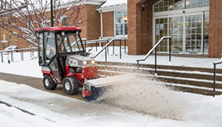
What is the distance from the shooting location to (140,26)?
13414 millimetres

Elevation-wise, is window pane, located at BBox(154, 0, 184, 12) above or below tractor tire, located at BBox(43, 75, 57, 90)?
above

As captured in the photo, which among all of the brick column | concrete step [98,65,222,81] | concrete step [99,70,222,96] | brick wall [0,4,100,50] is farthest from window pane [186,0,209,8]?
brick wall [0,4,100,50]

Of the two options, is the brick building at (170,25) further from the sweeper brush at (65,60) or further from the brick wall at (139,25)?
the sweeper brush at (65,60)

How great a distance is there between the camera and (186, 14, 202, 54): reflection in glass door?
1244cm

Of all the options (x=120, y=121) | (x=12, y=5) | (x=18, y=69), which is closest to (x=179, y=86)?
(x=120, y=121)

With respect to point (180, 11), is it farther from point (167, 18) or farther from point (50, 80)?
point (50, 80)

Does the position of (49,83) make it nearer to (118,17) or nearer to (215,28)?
(215,28)

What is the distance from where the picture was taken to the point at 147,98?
6949mm

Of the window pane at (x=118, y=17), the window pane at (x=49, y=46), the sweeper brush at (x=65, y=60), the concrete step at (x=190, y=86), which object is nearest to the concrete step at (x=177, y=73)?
the concrete step at (x=190, y=86)

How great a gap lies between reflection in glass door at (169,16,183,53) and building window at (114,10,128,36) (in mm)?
6546

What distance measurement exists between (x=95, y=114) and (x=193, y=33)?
8760mm

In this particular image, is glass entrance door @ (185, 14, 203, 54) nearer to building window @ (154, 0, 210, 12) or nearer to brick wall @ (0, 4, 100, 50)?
building window @ (154, 0, 210, 12)

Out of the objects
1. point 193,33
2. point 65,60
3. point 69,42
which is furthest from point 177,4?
point 65,60

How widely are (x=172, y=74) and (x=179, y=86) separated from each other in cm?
71
